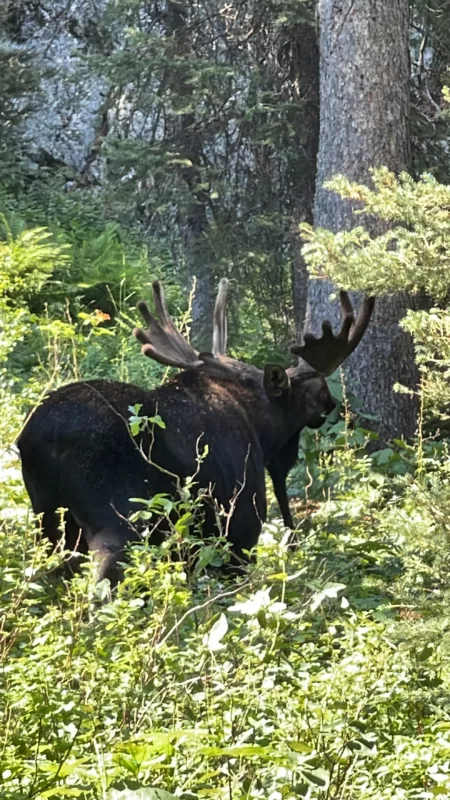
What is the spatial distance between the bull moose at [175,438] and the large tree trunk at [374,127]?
106 inches

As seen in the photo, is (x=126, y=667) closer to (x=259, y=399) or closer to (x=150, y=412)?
(x=150, y=412)

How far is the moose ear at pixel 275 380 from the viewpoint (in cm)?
783

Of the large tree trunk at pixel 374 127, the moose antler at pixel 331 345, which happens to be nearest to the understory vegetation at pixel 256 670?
the moose antler at pixel 331 345

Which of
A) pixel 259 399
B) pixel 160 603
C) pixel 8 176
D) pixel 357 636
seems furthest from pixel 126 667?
pixel 8 176

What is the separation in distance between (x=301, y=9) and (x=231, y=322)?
3927 mm

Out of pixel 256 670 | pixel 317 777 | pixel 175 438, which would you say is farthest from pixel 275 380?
pixel 317 777

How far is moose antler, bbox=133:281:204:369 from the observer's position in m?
7.86

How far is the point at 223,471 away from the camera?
7.19 meters

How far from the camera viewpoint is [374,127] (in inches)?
432

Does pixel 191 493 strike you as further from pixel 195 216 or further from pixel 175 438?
pixel 195 216

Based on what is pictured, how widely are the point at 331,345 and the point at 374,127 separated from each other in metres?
3.69

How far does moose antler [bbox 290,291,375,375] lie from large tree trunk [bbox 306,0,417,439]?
2.72 m

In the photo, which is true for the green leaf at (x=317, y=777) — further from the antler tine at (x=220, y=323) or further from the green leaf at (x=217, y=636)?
the antler tine at (x=220, y=323)

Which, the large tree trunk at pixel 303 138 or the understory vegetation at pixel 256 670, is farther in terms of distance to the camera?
the large tree trunk at pixel 303 138
